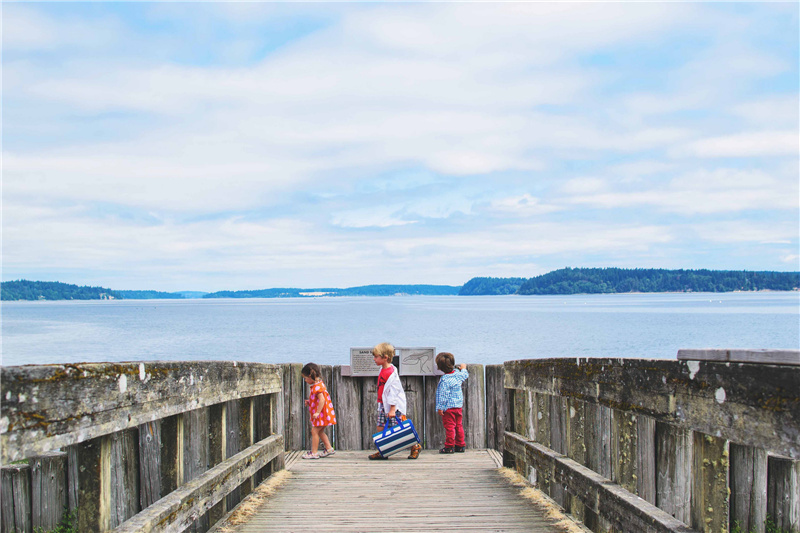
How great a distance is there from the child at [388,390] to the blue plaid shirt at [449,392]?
0.51 metres

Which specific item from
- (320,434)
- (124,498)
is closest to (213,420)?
(124,498)

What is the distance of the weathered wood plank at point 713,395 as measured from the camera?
231 centimetres

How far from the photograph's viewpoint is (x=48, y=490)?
11.7 feet

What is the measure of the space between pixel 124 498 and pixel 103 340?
6812cm

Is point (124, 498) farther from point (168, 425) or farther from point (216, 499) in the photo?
point (216, 499)

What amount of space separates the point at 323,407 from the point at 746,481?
20.0 feet

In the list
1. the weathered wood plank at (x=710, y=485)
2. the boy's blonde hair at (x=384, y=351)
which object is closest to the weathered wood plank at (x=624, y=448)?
the weathered wood plank at (x=710, y=485)

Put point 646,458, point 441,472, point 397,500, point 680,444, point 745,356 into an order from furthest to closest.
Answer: point 441,472
point 397,500
point 646,458
point 680,444
point 745,356

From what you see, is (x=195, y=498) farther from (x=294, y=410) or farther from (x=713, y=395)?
(x=294, y=410)

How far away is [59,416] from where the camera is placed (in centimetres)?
251

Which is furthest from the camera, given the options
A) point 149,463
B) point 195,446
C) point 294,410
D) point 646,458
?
point 294,410

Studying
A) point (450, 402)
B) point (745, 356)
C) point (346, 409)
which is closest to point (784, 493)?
point (745, 356)

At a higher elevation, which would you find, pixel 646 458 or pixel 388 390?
pixel 646 458

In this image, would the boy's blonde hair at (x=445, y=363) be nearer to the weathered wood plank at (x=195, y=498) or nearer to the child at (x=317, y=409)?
the child at (x=317, y=409)
